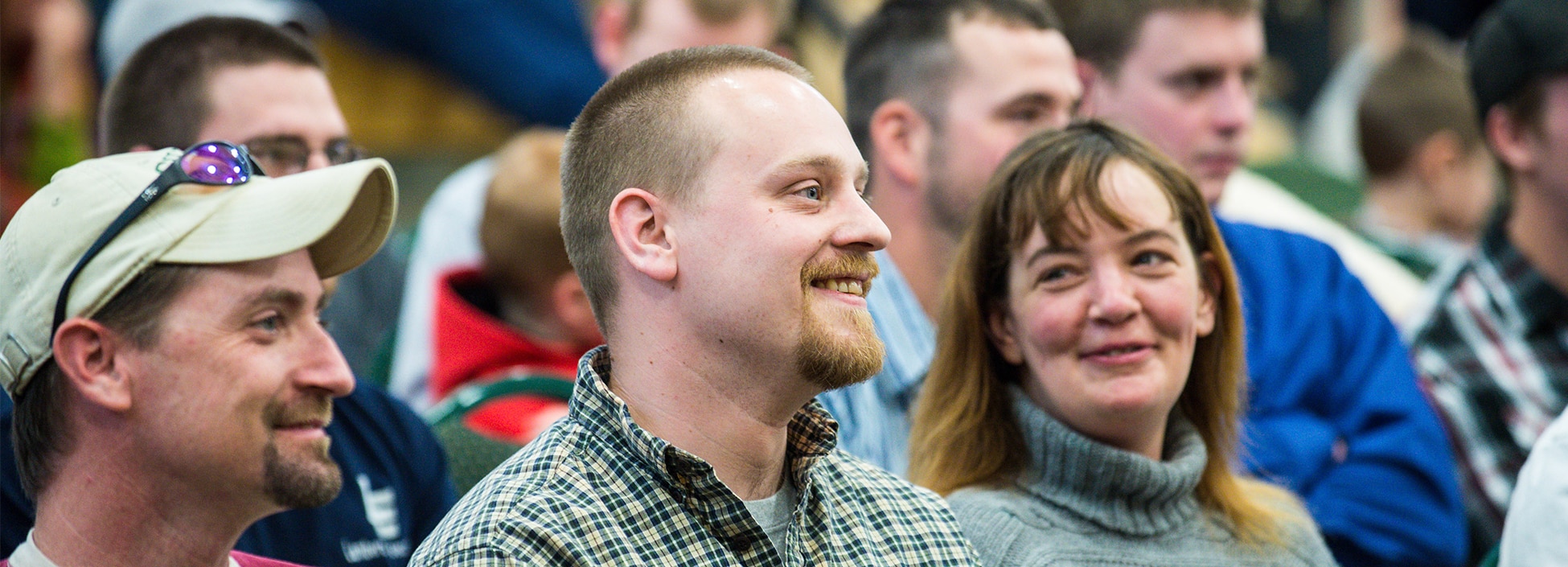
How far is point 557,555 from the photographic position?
1.93 metres

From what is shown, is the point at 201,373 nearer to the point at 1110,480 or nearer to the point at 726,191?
the point at 726,191

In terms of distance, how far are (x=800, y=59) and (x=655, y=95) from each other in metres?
5.06

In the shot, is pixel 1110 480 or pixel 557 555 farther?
pixel 1110 480

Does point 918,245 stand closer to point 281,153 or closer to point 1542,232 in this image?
point 281,153

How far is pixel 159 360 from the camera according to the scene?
2.15 meters

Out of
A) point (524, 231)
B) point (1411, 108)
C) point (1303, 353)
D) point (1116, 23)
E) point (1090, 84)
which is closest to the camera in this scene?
point (1303, 353)

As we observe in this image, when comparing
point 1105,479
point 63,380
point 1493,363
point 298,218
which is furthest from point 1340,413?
point 63,380

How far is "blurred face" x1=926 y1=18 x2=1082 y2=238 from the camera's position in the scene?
11.9ft

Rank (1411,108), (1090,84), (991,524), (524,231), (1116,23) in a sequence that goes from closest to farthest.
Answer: (991,524)
(524,231)
(1116,23)
(1090,84)
(1411,108)

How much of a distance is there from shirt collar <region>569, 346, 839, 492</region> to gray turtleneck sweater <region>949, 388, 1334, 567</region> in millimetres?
431

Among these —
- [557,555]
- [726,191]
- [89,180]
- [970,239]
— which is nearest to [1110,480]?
[970,239]

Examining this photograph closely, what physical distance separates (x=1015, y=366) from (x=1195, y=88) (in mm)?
1501

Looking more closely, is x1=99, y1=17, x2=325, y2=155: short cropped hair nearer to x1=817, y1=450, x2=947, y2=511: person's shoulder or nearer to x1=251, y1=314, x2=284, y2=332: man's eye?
x1=251, y1=314, x2=284, y2=332: man's eye

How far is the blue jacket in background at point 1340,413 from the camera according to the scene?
3.48m
